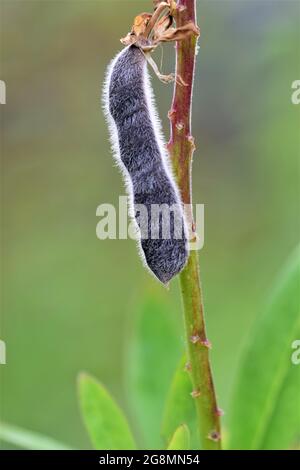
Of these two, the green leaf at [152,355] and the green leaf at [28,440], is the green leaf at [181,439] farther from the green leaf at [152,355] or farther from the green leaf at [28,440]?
the green leaf at [152,355]

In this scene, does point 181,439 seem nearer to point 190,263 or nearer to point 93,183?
point 190,263

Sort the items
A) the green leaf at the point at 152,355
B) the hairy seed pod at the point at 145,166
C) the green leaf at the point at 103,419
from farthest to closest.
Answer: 1. the green leaf at the point at 152,355
2. the green leaf at the point at 103,419
3. the hairy seed pod at the point at 145,166

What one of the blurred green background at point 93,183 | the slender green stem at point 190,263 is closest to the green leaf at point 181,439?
the slender green stem at point 190,263

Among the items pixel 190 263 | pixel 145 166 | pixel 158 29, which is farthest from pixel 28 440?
pixel 158 29

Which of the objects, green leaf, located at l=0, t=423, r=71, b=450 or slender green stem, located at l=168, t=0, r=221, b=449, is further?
green leaf, located at l=0, t=423, r=71, b=450

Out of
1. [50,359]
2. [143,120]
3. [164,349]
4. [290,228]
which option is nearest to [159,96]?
[290,228]

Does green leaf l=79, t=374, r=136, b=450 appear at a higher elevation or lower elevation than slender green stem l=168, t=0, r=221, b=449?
lower
